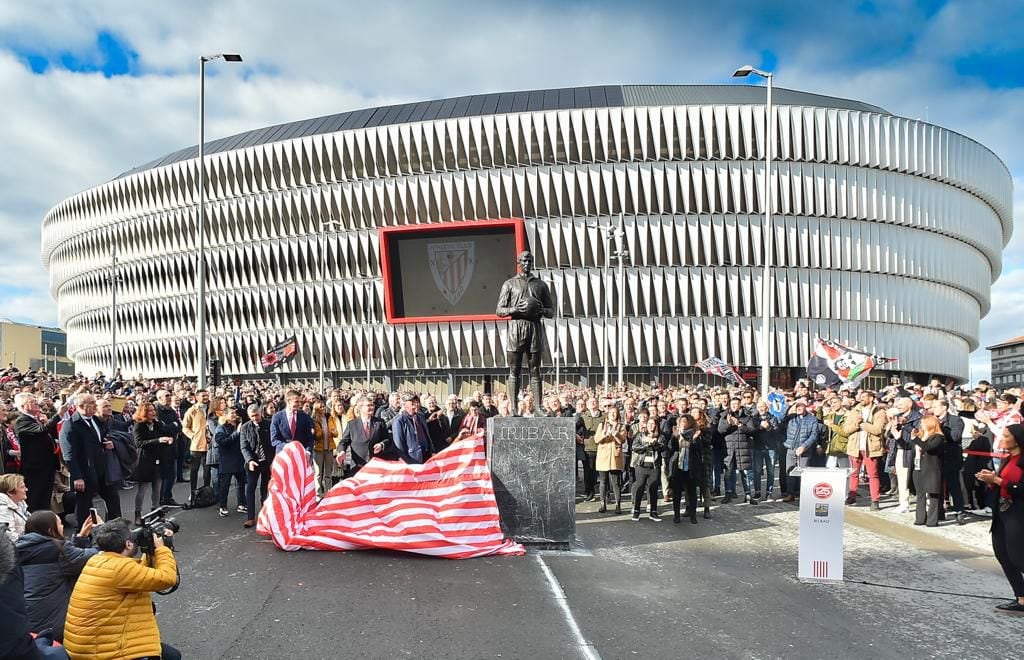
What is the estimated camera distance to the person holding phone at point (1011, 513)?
830 cm

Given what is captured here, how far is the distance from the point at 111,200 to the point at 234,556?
6965cm

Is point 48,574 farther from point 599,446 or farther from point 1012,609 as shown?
point 599,446

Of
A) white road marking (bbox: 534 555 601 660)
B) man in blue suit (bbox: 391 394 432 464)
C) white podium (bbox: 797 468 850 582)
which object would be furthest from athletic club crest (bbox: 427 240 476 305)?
white podium (bbox: 797 468 850 582)

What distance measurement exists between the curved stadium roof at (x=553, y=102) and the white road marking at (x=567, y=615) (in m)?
49.4

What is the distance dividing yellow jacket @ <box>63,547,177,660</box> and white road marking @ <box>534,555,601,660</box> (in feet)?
11.1

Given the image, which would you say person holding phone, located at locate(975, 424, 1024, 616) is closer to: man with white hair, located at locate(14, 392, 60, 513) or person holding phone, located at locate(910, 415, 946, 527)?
person holding phone, located at locate(910, 415, 946, 527)

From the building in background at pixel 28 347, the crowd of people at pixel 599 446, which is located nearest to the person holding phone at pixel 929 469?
the crowd of people at pixel 599 446

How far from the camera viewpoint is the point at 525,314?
12.5 metres

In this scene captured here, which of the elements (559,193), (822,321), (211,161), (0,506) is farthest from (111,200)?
(0,506)

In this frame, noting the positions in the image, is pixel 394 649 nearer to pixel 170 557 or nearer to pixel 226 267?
pixel 170 557

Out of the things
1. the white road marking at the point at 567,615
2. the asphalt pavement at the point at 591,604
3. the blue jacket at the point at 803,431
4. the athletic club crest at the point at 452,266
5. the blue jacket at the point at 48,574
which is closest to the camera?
the blue jacket at the point at 48,574

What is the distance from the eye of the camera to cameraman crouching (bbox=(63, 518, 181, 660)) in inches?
205

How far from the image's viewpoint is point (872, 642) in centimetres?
725

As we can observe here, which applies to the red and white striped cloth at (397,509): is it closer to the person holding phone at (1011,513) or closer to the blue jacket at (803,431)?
the person holding phone at (1011,513)
